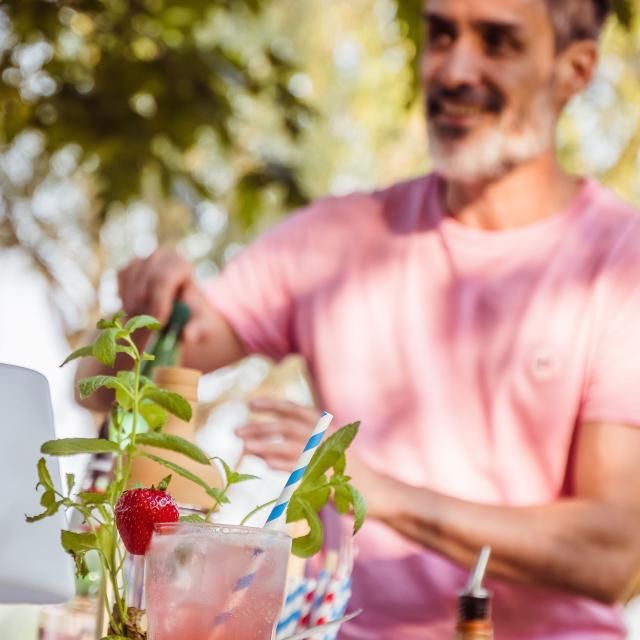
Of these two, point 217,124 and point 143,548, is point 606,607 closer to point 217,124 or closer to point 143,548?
point 143,548

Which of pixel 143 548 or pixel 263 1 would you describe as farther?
pixel 263 1

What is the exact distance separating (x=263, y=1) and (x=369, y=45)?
474 cm

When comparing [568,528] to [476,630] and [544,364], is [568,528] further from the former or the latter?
[476,630]

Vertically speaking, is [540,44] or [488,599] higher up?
[540,44]

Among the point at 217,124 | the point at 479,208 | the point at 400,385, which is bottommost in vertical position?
the point at 400,385

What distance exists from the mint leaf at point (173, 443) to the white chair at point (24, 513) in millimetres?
139

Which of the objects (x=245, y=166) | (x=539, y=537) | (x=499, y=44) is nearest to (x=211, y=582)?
(x=539, y=537)

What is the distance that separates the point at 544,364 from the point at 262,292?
44 cm

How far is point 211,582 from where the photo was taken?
2.18 ft

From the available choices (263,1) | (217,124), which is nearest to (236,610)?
(217,124)

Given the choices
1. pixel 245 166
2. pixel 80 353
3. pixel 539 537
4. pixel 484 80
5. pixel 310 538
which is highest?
pixel 484 80

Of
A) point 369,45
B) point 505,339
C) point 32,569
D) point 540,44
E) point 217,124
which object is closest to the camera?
point 32,569

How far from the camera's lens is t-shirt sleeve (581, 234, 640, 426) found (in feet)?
5.04

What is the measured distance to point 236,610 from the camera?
66cm
